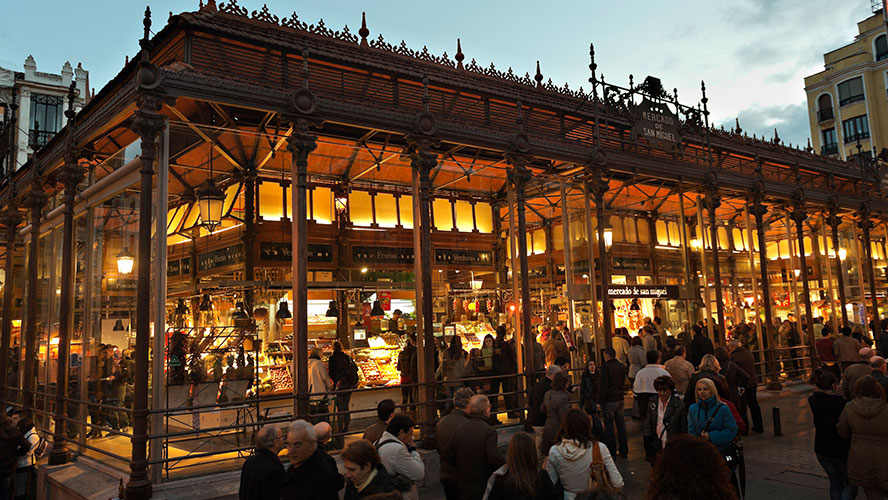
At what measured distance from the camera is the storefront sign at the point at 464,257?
18.0m

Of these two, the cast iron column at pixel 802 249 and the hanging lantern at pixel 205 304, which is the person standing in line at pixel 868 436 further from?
the cast iron column at pixel 802 249

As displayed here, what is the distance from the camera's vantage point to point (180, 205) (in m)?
14.6

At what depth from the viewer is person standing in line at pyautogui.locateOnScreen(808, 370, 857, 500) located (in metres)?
7.23

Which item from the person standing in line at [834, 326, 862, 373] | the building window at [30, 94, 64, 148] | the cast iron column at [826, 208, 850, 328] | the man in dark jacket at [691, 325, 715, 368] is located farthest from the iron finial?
the building window at [30, 94, 64, 148]

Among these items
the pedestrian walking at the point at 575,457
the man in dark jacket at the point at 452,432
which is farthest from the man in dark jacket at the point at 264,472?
Answer: the pedestrian walking at the point at 575,457

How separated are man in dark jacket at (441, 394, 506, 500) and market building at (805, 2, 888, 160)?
5360cm

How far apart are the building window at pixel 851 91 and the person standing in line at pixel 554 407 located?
55.7 meters

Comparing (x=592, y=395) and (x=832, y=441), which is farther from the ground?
(x=592, y=395)

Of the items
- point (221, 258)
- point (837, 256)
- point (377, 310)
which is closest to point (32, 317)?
point (221, 258)

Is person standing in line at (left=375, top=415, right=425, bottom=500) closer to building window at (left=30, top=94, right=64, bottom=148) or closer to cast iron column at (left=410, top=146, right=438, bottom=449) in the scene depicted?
cast iron column at (left=410, top=146, right=438, bottom=449)

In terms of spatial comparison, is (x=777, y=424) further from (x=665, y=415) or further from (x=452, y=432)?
(x=452, y=432)

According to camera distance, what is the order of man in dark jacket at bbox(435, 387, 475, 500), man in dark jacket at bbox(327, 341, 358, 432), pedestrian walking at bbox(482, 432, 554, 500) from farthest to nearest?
man in dark jacket at bbox(327, 341, 358, 432), man in dark jacket at bbox(435, 387, 475, 500), pedestrian walking at bbox(482, 432, 554, 500)

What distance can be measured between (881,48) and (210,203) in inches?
2269

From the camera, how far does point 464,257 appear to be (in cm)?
1844
